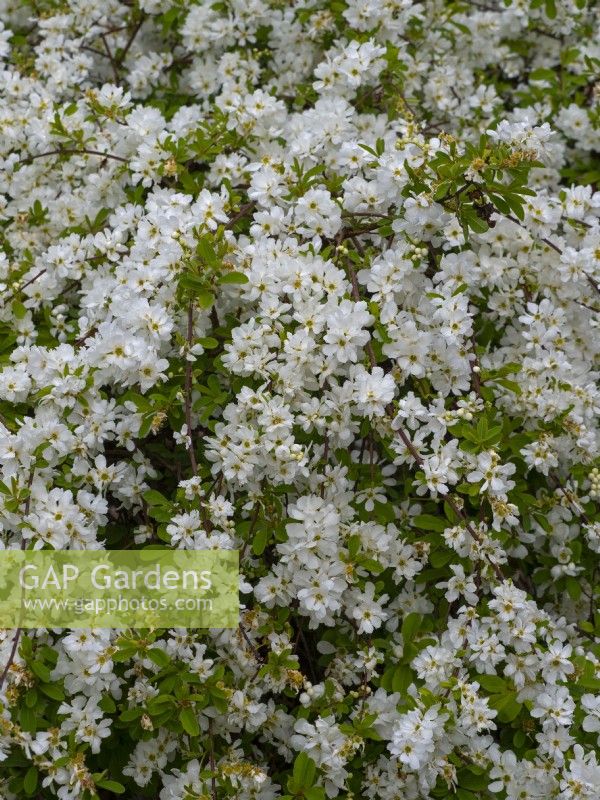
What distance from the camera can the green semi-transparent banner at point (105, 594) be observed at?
2730 millimetres

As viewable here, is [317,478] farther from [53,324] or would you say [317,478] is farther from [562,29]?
[562,29]

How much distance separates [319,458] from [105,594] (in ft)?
2.59

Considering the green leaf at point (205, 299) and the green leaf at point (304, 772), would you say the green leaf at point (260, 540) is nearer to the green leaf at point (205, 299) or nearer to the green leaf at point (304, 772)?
the green leaf at point (304, 772)

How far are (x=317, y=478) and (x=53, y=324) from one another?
1236 mm

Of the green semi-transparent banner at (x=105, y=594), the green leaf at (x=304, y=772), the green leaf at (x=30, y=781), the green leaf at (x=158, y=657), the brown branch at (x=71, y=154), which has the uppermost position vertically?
the brown branch at (x=71, y=154)

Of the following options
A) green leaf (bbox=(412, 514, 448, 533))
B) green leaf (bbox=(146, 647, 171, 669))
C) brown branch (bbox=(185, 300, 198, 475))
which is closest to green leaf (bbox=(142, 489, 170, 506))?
brown branch (bbox=(185, 300, 198, 475))

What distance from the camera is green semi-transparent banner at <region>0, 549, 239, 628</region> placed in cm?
273

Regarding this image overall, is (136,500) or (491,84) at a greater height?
(491,84)

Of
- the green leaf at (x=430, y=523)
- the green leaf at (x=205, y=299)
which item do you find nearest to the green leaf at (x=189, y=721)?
the green leaf at (x=430, y=523)

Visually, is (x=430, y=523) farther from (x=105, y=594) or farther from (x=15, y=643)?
(x=15, y=643)

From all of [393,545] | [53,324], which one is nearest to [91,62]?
[53,324]

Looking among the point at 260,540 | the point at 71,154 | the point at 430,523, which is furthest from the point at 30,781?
the point at 71,154

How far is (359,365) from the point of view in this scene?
2871 millimetres

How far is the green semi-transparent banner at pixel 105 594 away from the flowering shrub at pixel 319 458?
5cm
